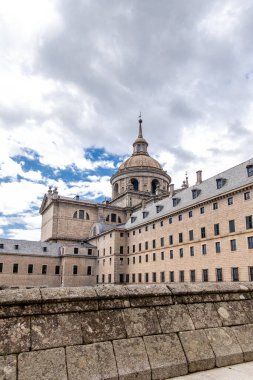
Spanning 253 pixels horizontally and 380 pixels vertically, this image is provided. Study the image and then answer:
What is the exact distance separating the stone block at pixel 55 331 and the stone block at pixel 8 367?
0.29 metres

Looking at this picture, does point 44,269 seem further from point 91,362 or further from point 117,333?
point 91,362

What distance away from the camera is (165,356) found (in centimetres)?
434

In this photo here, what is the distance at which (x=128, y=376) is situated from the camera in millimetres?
3936

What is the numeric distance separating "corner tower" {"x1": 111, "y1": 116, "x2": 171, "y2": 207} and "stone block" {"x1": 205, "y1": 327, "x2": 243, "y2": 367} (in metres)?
72.6

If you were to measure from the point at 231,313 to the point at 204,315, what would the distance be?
639mm

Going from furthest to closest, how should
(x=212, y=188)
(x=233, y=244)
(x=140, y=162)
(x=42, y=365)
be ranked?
(x=140, y=162), (x=212, y=188), (x=233, y=244), (x=42, y=365)

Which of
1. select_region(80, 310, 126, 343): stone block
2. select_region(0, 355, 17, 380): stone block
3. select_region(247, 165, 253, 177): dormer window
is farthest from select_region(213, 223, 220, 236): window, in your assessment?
select_region(0, 355, 17, 380): stone block

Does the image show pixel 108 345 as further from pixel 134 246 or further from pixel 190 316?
pixel 134 246

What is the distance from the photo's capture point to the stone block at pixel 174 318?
4.78m

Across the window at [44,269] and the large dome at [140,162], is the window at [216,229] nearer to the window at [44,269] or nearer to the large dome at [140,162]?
the window at [44,269]

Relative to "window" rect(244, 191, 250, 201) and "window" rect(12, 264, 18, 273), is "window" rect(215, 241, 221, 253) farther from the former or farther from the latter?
"window" rect(12, 264, 18, 273)

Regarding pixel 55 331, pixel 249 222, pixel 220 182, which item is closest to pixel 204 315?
pixel 55 331

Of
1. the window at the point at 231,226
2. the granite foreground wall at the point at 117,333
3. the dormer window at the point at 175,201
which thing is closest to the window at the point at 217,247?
the window at the point at 231,226

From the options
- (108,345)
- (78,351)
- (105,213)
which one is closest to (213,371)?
(108,345)
